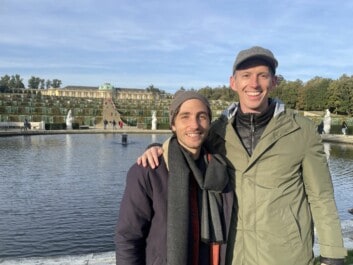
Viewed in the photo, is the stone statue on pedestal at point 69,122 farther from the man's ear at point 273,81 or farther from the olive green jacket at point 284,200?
the olive green jacket at point 284,200

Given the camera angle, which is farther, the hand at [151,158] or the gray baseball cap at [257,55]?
the gray baseball cap at [257,55]

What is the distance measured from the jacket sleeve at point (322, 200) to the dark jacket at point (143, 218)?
2.67 ft

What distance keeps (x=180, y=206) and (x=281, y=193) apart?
2.03ft

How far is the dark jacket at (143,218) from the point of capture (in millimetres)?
2078

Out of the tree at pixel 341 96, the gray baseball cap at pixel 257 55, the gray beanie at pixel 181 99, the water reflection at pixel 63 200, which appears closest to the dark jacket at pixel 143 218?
the gray beanie at pixel 181 99

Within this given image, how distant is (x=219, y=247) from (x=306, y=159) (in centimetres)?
68

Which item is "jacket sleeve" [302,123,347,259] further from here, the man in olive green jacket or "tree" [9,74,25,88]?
"tree" [9,74,25,88]

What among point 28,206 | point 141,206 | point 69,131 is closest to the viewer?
point 141,206

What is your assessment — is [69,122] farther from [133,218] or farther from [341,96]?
[341,96]

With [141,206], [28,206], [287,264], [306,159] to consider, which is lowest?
[28,206]

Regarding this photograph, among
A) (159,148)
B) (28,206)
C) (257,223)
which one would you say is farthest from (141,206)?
(28,206)

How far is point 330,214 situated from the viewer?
229cm

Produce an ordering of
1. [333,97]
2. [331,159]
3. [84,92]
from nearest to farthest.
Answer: [331,159], [333,97], [84,92]

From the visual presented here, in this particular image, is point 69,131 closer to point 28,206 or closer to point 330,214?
point 28,206
